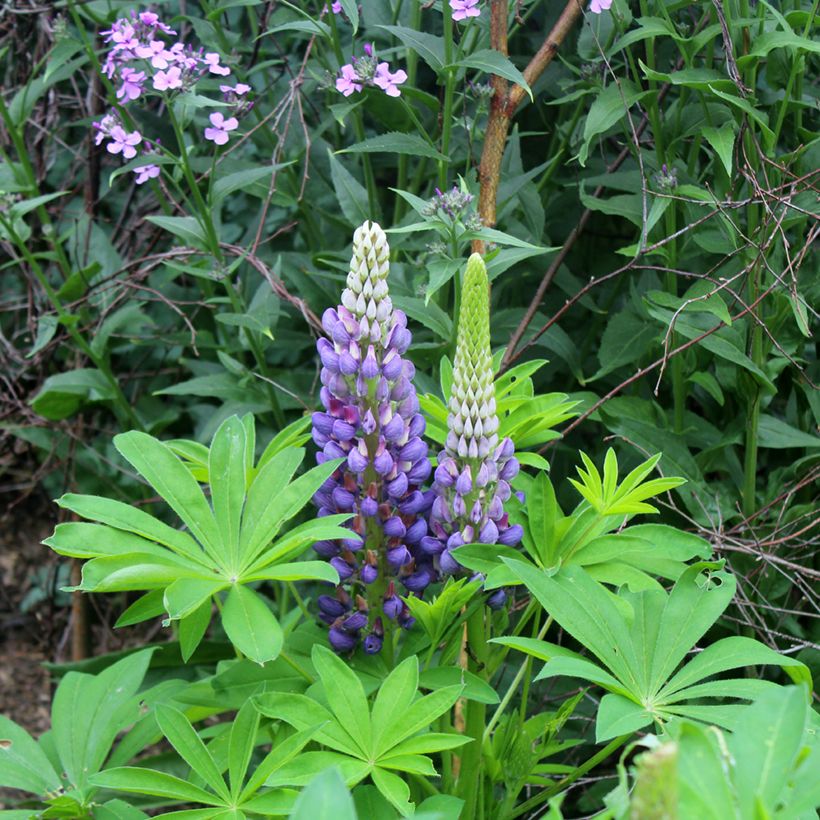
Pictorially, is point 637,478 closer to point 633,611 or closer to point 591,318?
point 633,611

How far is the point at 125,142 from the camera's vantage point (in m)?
2.12

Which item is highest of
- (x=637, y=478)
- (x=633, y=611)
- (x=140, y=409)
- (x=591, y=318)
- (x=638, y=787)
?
(x=638, y=787)

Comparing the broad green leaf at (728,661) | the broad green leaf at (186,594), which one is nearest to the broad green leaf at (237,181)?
the broad green leaf at (186,594)

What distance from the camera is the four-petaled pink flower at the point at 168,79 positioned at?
1.95 metres

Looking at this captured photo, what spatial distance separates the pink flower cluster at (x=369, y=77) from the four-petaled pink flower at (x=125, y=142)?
0.46 meters

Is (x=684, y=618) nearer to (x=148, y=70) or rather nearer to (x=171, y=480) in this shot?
(x=171, y=480)

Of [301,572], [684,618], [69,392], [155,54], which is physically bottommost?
[69,392]

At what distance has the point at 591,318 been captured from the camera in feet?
8.40

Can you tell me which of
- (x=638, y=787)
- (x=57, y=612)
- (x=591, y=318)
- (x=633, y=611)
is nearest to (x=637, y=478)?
(x=633, y=611)

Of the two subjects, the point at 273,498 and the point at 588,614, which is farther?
the point at 273,498

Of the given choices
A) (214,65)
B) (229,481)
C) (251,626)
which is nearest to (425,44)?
(214,65)

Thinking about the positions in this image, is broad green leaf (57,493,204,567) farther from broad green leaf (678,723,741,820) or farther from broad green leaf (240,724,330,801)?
broad green leaf (678,723,741,820)

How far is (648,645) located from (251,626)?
521 millimetres

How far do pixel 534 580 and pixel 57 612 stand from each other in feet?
7.78
